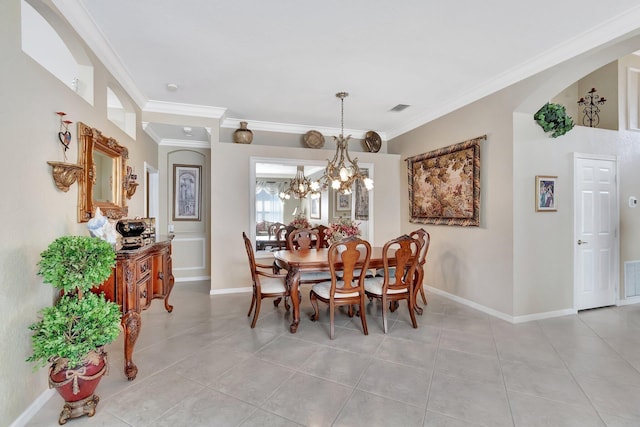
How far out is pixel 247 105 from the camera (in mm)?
4461

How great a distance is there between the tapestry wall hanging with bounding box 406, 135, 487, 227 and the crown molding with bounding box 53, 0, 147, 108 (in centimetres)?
406

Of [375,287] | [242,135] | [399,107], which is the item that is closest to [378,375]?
[375,287]

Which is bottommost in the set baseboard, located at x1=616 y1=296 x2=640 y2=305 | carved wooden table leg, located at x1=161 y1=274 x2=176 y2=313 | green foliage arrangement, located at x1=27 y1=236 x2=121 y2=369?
baseboard, located at x1=616 y1=296 x2=640 y2=305

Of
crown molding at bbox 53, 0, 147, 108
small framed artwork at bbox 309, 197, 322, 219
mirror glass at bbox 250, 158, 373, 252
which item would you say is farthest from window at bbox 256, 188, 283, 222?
crown molding at bbox 53, 0, 147, 108

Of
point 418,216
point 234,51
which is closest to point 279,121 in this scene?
point 234,51

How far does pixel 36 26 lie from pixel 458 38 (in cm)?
350

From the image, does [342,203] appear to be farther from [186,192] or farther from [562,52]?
[562,52]

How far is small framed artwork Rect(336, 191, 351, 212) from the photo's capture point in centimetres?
711

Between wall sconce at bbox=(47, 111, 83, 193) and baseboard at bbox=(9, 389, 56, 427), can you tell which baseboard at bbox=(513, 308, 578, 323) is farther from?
wall sconce at bbox=(47, 111, 83, 193)

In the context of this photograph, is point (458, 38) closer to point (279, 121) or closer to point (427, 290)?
point (279, 121)

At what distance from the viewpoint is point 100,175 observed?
2.83 m

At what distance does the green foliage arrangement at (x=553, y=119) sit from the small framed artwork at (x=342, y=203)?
13.4ft

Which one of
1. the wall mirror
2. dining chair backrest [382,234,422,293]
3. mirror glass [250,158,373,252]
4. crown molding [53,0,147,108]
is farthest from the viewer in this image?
mirror glass [250,158,373,252]

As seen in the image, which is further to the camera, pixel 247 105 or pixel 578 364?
pixel 247 105
